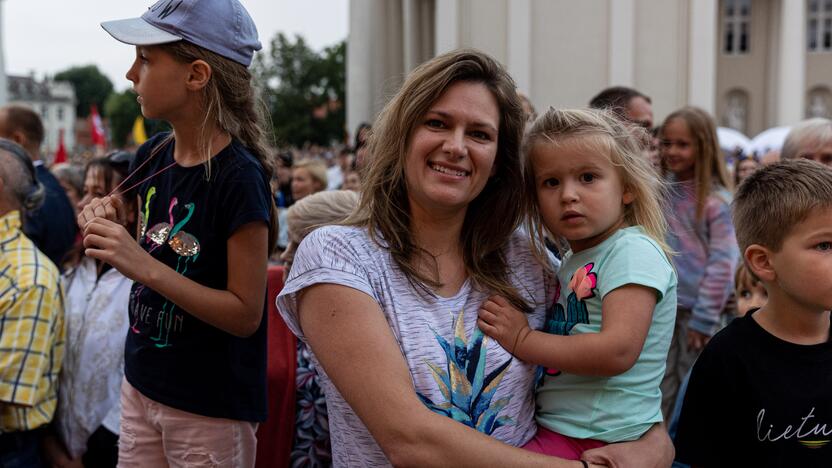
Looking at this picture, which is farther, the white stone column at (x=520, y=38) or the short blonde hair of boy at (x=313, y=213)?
the white stone column at (x=520, y=38)

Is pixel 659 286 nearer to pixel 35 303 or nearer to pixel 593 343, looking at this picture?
pixel 593 343

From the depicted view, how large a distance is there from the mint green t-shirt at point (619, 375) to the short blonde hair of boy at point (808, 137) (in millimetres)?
2947

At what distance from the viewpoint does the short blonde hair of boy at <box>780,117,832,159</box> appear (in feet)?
15.1

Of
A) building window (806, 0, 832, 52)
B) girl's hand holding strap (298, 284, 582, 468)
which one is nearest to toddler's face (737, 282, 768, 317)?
girl's hand holding strap (298, 284, 582, 468)

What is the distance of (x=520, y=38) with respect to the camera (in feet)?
84.1

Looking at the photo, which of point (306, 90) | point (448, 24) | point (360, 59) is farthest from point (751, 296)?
point (306, 90)

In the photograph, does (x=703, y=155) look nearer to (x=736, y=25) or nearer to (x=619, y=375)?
(x=619, y=375)

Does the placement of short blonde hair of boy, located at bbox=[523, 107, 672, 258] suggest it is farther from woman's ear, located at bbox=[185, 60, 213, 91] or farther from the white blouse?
the white blouse

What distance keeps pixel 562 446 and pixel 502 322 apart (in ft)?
1.31

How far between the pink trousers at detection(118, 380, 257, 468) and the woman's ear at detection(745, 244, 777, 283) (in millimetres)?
1733

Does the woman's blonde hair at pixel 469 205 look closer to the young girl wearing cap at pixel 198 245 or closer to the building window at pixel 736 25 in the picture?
the young girl wearing cap at pixel 198 245

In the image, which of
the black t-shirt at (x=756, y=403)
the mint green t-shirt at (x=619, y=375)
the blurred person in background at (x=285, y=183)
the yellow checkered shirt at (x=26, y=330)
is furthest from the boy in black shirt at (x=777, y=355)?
the blurred person in background at (x=285, y=183)

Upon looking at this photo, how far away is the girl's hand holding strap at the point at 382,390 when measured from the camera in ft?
6.07

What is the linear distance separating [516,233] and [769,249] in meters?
0.77
